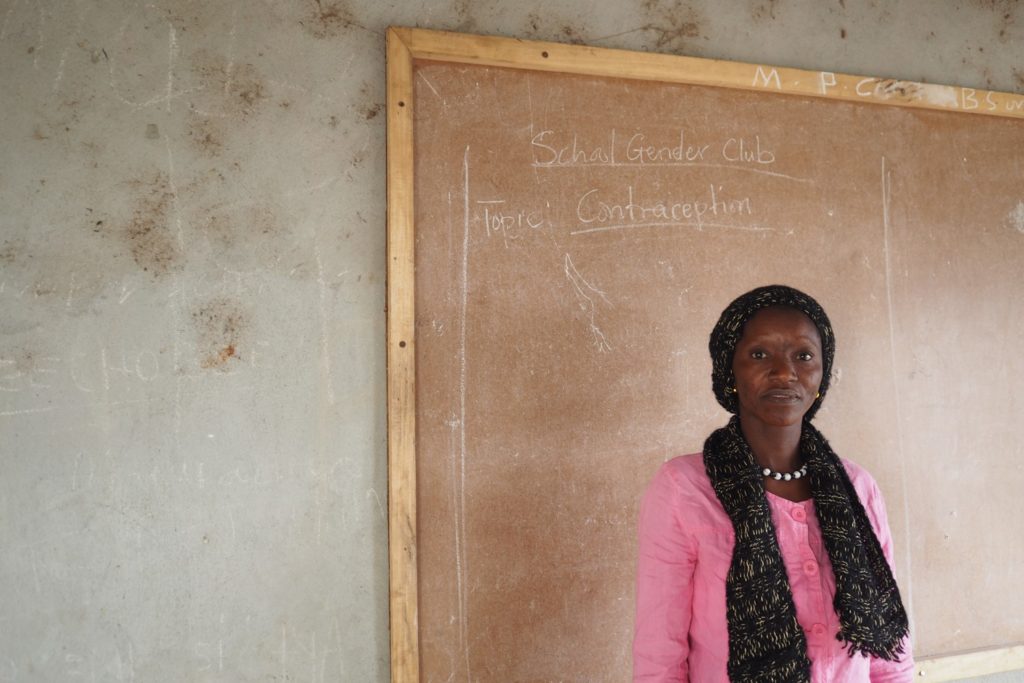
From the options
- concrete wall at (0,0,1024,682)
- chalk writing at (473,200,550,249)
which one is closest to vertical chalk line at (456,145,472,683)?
chalk writing at (473,200,550,249)

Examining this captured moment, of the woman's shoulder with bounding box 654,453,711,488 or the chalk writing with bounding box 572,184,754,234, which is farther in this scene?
the chalk writing with bounding box 572,184,754,234

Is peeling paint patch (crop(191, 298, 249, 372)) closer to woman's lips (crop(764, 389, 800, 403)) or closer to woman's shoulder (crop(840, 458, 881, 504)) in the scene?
woman's lips (crop(764, 389, 800, 403))

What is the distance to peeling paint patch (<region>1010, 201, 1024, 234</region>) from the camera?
6.57 ft

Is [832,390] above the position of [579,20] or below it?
below

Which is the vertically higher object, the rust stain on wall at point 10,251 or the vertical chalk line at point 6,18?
the vertical chalk line at point 6,18

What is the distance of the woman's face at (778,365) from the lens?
1.20m

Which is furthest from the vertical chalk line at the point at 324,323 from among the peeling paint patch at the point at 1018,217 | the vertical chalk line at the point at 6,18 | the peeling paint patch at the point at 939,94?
the peeling paint patch at the point at 1018,217

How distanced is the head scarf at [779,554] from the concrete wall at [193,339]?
75 cm

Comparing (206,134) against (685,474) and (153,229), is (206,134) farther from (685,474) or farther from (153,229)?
(685,474)

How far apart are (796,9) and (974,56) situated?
0.58 metres

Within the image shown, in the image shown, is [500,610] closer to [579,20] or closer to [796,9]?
[579,20]

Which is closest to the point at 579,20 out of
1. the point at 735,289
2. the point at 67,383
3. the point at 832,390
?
the point at 735,289

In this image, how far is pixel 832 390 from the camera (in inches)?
71.6

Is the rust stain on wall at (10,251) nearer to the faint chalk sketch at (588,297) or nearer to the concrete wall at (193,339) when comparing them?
the concrete wall at (193,339)
